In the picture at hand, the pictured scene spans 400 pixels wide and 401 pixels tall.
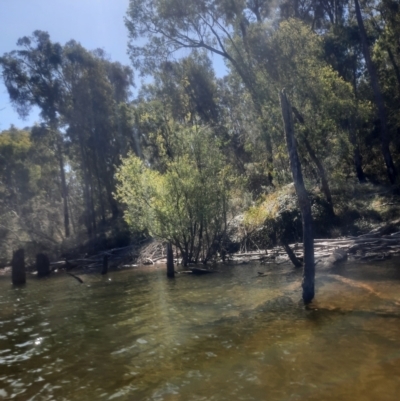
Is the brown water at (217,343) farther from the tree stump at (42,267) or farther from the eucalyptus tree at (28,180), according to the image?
the eucalyptus tree at (28,180)

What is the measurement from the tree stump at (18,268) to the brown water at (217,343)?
26.1 ft

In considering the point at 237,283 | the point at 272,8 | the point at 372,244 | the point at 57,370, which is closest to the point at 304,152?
the point at 372,244

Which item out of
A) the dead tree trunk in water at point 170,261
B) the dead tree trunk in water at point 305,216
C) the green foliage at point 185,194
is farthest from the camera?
the green foliage at point 185,194

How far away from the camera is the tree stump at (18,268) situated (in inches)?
997

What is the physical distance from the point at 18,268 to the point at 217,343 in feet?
59.9

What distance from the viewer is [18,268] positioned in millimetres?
25609

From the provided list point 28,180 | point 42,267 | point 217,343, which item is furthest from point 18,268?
point 28,180

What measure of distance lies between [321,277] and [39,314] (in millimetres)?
9548

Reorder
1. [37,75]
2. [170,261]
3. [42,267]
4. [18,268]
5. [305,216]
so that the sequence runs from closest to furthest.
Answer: [305,216] → [170,261] → [18,268] → [42,267] → [37,75]

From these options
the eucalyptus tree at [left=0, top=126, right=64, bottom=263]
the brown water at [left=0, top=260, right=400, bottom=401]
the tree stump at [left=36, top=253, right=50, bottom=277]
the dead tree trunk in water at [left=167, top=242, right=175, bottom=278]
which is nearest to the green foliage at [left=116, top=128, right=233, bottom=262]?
the dead tree trunk in water at [left=167, top=242, right=175, bottom=278]

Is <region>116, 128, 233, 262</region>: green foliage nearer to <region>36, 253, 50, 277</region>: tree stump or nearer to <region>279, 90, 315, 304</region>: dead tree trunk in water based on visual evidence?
<region>36, 253, 50, 277</region>: tree stump

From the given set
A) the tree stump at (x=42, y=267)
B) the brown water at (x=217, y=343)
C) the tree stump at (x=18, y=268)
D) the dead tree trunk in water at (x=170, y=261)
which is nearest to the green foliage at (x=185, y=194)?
the dead tree trunk in water at (x=170, y=261)

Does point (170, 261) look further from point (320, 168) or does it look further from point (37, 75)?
point (37, 75)

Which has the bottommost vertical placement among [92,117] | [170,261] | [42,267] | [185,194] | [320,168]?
[170,261]
